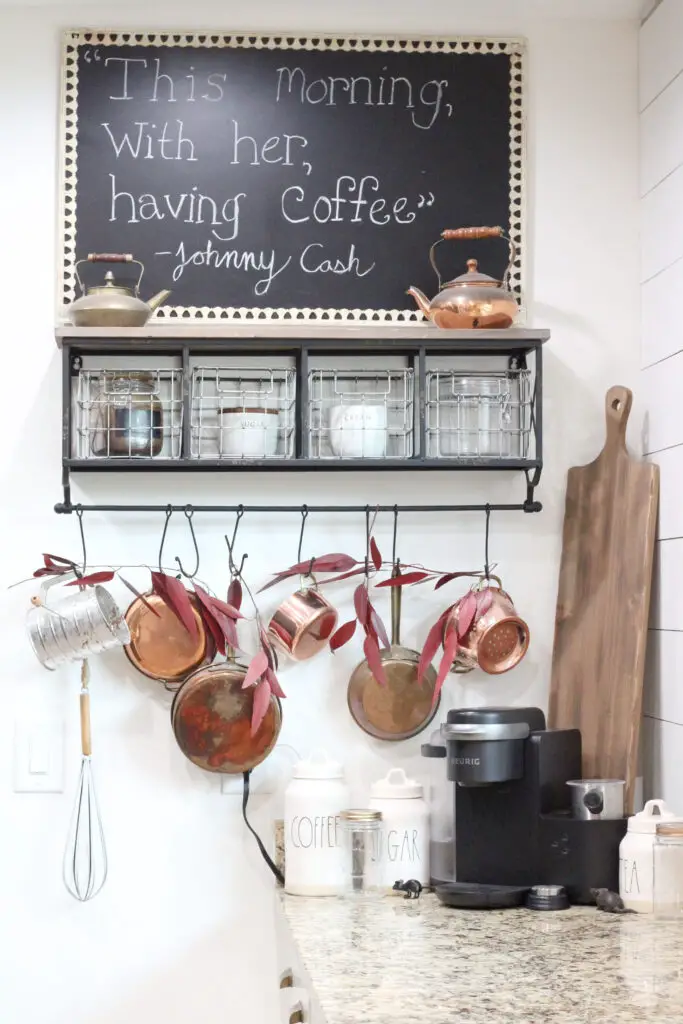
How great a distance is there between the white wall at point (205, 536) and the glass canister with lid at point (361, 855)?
0.57ft

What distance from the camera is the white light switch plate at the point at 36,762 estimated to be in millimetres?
2227

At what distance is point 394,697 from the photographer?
88.1 inches

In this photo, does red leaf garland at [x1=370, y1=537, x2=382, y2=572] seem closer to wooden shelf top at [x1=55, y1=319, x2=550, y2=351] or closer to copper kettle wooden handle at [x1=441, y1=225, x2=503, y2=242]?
wooden shelf top at [x1=55, y1=319, x2=550, y2=351]

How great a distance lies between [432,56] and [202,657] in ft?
3.94

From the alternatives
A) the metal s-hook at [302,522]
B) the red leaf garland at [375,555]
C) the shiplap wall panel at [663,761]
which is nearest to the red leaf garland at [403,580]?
the red leaf garland at [375,555]

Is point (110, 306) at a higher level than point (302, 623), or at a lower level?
higher

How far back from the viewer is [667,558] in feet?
7.01

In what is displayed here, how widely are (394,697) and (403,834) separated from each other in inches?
9.8

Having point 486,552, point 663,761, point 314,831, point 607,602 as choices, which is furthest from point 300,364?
point 663,761

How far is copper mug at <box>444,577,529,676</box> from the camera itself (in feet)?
7.08

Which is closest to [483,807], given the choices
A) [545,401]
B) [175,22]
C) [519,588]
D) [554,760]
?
[554,760]

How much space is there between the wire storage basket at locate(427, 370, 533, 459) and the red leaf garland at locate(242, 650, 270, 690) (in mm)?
472

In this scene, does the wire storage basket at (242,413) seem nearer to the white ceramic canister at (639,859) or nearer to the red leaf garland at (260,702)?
the red leaf garland at (260,702)

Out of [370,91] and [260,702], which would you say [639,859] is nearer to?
[260,702]
